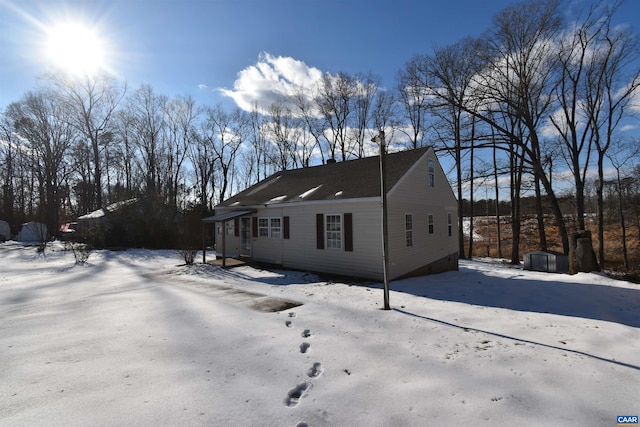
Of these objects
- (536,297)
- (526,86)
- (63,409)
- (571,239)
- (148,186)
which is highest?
(526,86)

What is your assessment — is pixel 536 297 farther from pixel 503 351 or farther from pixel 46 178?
pixel 46 178

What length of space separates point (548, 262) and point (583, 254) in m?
6.03

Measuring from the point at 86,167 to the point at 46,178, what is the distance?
158 inches

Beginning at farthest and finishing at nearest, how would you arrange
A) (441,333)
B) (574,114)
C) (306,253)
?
(574,114) → (306,253) → (441,333)

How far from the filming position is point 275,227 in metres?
14.1

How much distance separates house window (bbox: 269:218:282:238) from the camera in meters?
14.0

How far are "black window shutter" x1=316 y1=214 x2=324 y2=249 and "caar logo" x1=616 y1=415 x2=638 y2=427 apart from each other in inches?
382

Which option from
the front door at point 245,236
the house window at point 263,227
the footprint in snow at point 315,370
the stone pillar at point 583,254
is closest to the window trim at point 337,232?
the house window at point 263,227

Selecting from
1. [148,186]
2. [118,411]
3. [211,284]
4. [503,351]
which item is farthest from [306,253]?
[148,186]

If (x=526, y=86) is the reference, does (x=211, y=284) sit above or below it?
below

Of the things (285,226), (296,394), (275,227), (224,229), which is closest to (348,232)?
(285,226)

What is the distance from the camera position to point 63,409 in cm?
278

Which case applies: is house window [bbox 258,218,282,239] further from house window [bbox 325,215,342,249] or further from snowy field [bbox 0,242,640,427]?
snowy field [bbox 0,242,640,427]

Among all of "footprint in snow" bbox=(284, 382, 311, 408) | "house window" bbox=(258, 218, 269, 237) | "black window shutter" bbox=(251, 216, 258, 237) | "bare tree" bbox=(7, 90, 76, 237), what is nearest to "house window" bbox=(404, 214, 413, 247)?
"house window" bbox=(258, 218, 269, 237)
